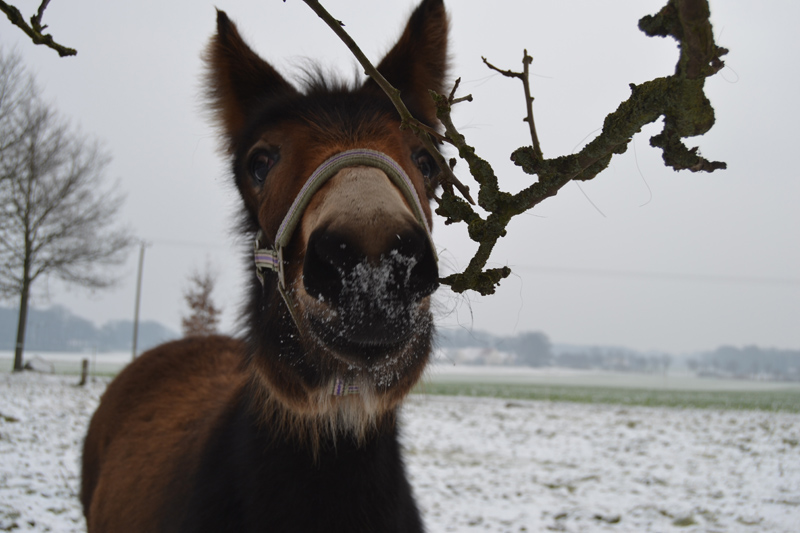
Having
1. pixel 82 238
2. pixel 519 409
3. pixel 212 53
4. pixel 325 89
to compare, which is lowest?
pixel 519 409

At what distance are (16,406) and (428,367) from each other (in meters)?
10.0

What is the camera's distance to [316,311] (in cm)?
148

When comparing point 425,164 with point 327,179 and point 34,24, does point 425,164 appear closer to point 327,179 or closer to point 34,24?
point 327,179

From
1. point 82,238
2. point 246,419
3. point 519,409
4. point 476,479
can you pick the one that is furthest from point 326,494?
point 82,238

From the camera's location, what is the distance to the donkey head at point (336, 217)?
1312 millimetres

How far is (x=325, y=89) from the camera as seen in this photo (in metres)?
2.25

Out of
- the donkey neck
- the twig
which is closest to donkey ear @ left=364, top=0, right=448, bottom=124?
the twig

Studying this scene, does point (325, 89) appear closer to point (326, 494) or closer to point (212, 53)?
point (212, 53)

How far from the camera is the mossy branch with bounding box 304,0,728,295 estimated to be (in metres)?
0.77

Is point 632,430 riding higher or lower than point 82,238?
lower

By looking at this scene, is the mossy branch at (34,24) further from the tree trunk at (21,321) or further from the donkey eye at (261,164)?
the tree trunk at (21,321)

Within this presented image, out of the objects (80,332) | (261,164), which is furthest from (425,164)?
(80,332)

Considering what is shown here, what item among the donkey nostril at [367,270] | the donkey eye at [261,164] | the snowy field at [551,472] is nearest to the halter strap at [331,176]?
the donkey nostril at [367,270]

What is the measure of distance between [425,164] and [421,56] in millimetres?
675
